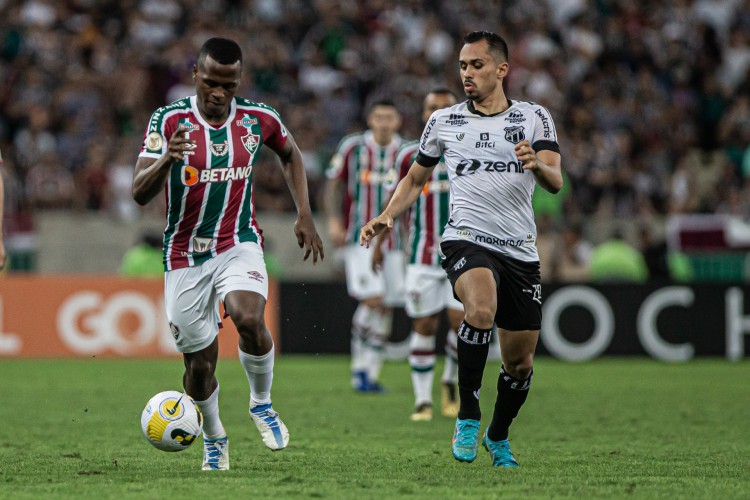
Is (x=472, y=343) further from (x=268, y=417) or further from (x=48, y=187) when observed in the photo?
(x=48, y=187)

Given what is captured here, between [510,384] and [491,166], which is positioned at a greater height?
[491,166]

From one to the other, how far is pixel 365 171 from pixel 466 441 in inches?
250

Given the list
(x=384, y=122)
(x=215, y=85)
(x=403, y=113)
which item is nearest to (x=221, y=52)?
(x=215, y=85)

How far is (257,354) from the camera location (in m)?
7.19

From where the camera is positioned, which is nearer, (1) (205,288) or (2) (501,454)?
(1) (205,288)

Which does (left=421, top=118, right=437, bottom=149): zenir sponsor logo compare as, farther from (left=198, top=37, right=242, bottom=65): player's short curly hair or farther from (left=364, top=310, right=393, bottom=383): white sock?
(left=364, top=310, right=393, bottom=383): white sock

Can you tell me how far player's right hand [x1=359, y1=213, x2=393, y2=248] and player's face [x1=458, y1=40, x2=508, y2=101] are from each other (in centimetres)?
88

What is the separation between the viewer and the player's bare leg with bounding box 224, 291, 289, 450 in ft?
22.9

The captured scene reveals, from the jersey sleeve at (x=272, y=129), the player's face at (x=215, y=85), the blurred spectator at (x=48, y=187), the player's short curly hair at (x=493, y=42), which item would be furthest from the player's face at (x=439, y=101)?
the blurred spectator at (x=48, y=187)

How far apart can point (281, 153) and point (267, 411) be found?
1570mm

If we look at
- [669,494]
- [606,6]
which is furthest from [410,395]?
[606,6]

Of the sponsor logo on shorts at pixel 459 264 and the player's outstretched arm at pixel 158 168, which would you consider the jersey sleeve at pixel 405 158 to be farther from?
the player's outstretched arm at pixel 158 168

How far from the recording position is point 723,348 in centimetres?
1678

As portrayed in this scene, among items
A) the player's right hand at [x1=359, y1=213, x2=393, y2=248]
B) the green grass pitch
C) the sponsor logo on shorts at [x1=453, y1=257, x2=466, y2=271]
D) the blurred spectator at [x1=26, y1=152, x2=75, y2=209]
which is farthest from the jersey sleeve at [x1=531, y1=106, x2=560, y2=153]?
the blurred spectator at [x1=26, y1=152, x2=75, y2=209]
